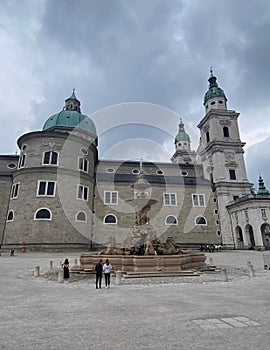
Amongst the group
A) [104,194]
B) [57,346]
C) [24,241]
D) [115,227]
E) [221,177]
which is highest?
[221,177]

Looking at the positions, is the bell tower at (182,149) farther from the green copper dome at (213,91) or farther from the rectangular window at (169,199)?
the rectangular window at (169,199)

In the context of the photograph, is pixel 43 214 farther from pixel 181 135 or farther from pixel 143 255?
pixel 181 135

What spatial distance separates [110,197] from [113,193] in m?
0.89

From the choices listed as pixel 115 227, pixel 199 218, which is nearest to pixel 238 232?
pixel 199 218

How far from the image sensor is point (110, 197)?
41.7 meters

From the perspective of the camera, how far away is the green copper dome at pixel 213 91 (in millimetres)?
53438

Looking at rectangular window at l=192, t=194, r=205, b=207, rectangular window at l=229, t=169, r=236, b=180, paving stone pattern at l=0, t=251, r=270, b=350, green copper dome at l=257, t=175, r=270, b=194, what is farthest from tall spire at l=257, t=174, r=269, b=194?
paving stone pattern at l=0, t=251, r=270, b=350

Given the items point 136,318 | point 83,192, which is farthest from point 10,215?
point 136,318

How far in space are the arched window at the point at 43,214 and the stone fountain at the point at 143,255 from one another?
17.0 m

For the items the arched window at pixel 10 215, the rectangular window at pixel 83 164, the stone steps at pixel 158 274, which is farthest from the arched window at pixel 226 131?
the stone steps at pixel 158 274

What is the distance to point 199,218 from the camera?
43.2 m

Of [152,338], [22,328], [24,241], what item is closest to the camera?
[152,338]

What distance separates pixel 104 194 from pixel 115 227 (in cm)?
553

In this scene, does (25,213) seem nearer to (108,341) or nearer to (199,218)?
(199,218)
